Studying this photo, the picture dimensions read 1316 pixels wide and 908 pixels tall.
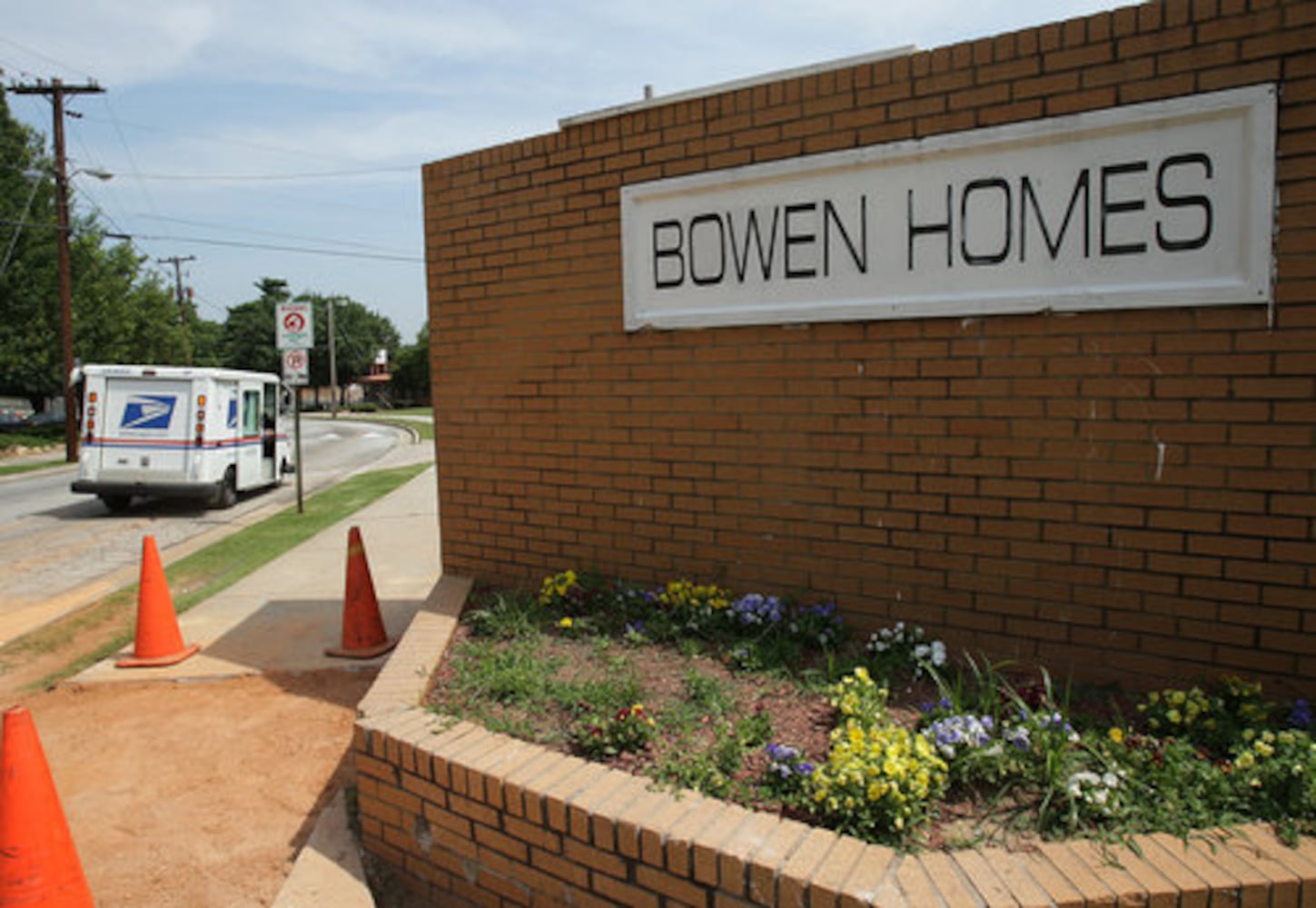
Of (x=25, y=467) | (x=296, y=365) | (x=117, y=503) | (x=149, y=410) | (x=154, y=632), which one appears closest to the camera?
(x=154, y=632)

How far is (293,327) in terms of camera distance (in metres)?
11.8

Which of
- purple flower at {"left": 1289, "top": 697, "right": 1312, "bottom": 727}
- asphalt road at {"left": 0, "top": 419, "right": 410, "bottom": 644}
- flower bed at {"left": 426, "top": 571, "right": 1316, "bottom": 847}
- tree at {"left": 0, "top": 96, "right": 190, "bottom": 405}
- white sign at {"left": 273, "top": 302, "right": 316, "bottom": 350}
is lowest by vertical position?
asphalt road at {"left": 0, "top": 419, "right": 410, "bottom": 644}

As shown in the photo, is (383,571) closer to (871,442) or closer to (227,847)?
(227,847)

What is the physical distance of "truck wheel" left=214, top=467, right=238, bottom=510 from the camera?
12.8m

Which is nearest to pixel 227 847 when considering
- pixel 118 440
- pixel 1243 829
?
pixel 1243 829

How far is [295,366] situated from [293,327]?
0.54m

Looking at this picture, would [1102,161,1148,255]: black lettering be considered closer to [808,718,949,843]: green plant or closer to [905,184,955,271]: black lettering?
[905,184,955,271]: black lettering

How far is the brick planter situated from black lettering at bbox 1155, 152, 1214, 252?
6.35ft

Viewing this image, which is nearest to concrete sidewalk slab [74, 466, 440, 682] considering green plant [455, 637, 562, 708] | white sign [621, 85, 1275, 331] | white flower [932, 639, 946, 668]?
green plant [455, 637, 562, 708]

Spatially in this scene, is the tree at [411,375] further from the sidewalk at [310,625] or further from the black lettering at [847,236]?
the black lettering at [847,236]

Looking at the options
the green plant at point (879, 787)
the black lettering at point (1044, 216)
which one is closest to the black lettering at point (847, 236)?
the black lettering at point (1044, 216)

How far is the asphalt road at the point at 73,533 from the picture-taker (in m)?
7.76

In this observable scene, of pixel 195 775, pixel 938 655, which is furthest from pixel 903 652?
pixel 195 775

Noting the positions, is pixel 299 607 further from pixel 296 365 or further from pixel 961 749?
pixel 296 365
